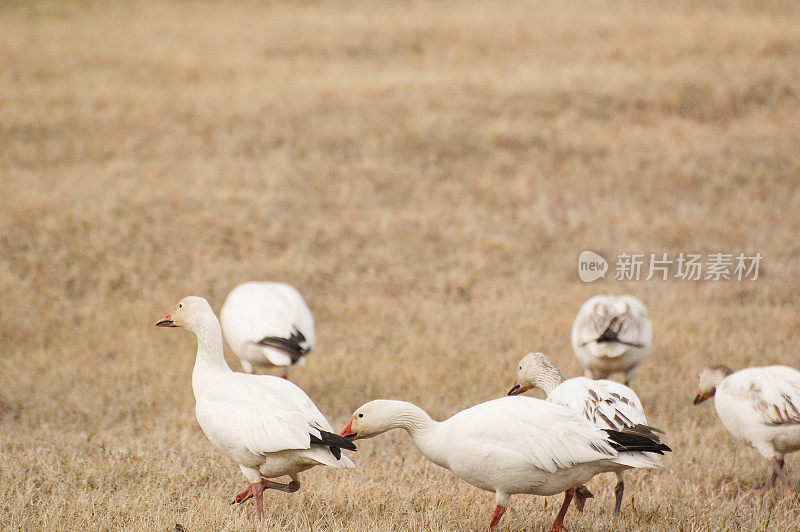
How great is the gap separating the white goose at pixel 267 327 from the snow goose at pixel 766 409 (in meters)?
3.79

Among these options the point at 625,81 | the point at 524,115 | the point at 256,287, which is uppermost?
the point at 625,81

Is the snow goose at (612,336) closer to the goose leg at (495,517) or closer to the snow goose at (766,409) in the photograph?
the snow goose at (766,409)

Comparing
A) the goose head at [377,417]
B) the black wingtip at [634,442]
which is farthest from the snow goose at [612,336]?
the goose head at [377,417]

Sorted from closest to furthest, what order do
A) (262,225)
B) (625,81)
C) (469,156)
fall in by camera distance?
1. (262,225)
2. (469,156)
3. (625,81)

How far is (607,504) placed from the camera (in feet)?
19.2

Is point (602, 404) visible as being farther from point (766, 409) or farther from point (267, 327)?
point (267, 327)

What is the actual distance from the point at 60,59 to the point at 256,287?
43.5ft

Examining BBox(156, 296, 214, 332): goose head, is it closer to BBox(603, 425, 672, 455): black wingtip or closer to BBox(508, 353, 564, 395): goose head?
BBox(508, 353, 564, 395): goose head

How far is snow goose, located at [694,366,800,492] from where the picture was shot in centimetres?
568

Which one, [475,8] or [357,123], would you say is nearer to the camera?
[357,123]

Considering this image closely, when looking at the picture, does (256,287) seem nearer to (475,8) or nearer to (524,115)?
(524,115)

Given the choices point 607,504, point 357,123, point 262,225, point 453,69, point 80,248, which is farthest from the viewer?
point 453,69

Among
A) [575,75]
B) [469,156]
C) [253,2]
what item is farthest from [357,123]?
[253,2]
